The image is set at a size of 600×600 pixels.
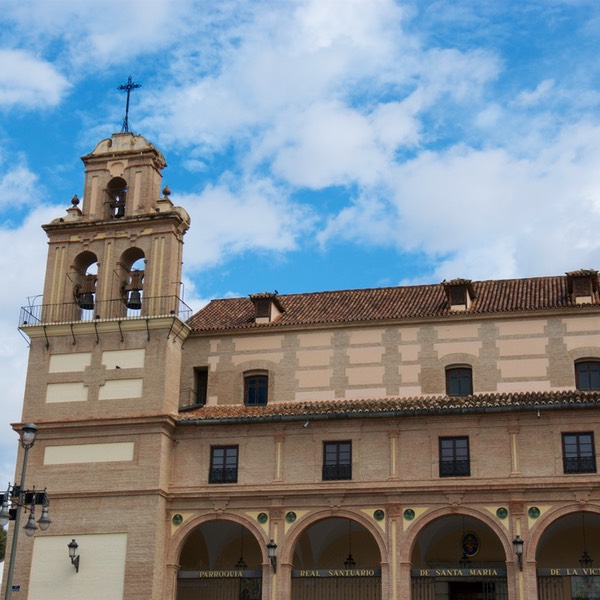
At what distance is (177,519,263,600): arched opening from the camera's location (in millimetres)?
31188

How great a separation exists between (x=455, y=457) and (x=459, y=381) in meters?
2.63

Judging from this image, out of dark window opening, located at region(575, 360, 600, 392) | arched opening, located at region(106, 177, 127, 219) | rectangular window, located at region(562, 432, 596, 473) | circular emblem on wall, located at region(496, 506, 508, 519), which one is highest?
arched opening, located at region(106, 177, 127, 219)

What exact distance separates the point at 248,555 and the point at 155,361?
6.72 m

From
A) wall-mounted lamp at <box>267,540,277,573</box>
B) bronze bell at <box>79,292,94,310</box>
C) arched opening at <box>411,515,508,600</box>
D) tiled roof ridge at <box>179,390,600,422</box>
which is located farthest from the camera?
bronze bell at <box>79,292,94,310</box>

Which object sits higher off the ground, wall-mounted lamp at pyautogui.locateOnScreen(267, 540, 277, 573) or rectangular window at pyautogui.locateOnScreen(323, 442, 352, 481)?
rectangular window at pyautogui.locateOnScreen(323, 442, 352, 481)

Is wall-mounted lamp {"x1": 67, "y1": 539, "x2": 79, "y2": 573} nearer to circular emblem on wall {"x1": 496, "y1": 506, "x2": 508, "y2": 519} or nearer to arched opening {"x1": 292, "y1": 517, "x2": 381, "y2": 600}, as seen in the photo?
arched opening {"x1": 292, "y1": 517, "x2": 381, "y2": 600}

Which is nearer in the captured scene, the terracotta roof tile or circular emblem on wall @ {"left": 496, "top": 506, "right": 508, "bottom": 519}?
circular emblem on wall @ {"left": 496, "top": 506, "right": 508, "bottom": 519}

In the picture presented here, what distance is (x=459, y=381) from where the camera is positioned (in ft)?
103

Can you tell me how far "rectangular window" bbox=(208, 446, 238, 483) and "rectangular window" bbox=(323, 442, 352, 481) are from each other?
2.73 metres

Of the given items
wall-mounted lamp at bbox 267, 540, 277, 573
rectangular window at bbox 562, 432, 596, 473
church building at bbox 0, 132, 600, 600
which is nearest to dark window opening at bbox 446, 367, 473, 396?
church building at bbox 0, 132, 600, 600

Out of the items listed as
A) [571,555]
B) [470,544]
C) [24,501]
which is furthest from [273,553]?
[571,555]

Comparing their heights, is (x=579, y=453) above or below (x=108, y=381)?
below

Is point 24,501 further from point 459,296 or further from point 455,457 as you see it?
point 459,296

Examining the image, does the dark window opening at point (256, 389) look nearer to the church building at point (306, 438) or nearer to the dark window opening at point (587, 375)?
the church building at point (306, 438)
